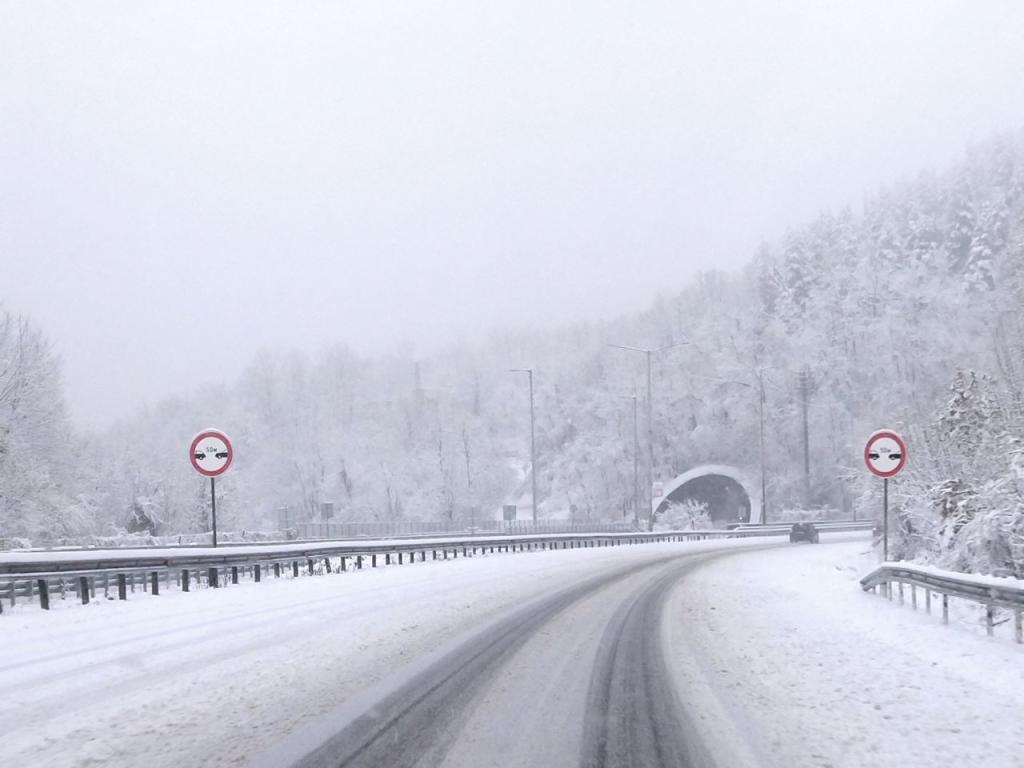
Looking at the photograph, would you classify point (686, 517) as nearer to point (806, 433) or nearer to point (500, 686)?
point (806, 433)

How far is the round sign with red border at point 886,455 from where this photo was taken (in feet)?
53.7

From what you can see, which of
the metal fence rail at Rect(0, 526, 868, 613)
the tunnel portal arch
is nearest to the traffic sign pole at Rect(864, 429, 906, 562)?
the metal fence rail at Rect(0, 526, 868, 613)

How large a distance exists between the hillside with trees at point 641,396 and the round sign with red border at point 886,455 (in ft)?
181

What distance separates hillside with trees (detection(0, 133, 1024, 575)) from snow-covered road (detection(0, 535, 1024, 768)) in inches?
2139

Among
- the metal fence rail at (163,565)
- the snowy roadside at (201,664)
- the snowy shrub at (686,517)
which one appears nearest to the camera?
the snowy roadside at (201,664)

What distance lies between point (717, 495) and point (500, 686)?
86.7m

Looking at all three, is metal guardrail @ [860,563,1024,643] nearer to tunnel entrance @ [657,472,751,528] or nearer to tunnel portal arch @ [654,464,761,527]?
tunnel portal arch @ [654,464,761,527]

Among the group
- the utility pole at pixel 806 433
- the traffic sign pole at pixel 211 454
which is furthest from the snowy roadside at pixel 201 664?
the utility pole at pixel 806 433

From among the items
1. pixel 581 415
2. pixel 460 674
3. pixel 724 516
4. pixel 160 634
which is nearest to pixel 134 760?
pixel 460 674

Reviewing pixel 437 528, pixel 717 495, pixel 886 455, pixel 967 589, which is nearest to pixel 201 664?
pixel 967 589

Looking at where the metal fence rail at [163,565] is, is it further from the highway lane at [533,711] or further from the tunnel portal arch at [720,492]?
the tunnel portal arch at [720,492]

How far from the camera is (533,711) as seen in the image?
278 inches

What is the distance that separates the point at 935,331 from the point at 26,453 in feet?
277

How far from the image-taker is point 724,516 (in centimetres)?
9231
